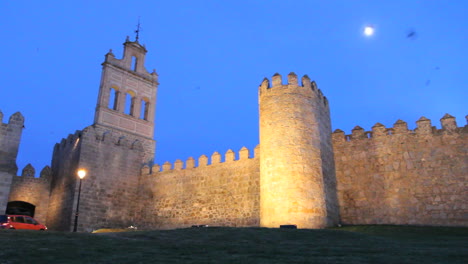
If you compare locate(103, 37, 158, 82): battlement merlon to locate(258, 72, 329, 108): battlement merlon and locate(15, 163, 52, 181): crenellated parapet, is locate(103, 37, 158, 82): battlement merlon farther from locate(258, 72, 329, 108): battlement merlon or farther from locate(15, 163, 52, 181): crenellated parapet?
locate(258, 72, 329, 108): battlement merlon

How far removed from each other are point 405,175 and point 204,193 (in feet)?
30.7

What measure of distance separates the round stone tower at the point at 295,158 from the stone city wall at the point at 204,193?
7.78 feet

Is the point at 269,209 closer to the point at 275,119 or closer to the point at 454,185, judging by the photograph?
the point at 275,119

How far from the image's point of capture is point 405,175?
1638 cm

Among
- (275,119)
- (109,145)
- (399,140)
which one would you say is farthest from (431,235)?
(109,145)

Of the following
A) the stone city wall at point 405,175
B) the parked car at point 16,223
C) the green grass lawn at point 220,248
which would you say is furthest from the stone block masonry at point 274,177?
the parked car at point 16,223

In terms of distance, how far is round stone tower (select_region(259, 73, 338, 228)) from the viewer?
1515cm

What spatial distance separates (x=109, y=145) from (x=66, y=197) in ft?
11.7

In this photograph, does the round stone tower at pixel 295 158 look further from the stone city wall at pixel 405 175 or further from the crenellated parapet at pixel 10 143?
the crenellated parapet at pixel 10 143

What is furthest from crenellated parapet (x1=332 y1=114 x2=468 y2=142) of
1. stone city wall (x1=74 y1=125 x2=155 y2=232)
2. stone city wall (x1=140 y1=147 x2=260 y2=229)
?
stone city wall (x1=74 y1=125 x2=155 y2=232)

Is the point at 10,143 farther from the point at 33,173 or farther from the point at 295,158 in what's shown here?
the point at 295,158

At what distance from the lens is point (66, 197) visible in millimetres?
21375

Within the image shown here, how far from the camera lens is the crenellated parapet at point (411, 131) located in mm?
16266

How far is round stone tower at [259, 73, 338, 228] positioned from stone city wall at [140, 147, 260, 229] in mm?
2371
